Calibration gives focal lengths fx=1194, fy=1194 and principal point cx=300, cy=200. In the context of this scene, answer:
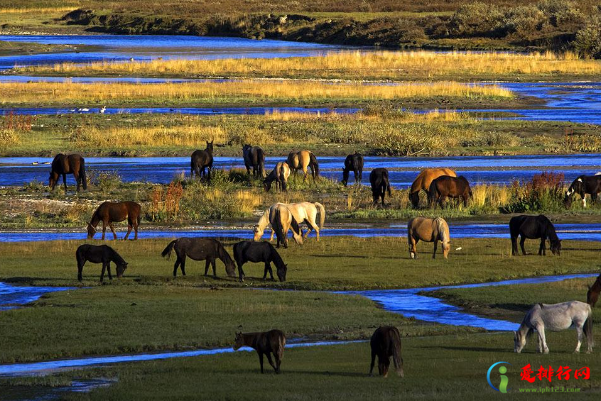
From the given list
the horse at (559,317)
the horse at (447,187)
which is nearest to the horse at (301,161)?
the horse at (447,187)

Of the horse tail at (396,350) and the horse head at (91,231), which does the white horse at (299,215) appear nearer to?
the horse head at (91,231)

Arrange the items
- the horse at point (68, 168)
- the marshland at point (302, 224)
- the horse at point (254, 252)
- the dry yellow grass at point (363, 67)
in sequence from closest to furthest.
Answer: the marshland at point (302, 224) → the horse at point (254, 252) → the horse at point (68, 168) → the dry yellow grass at point (363, 67)

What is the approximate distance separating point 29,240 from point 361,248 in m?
8.16

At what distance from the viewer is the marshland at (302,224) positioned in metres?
15.8

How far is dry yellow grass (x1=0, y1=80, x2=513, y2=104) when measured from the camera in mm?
63406

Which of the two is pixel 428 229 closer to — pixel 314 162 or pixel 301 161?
pixel 314 162

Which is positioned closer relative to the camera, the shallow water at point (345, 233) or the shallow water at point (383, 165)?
the shallow water at point (345, 233)

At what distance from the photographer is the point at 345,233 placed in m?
29.9

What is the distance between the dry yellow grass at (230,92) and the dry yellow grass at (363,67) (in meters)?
7.82

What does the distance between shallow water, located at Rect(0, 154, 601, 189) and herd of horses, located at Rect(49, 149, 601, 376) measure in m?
2.23

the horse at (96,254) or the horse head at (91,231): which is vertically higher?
the horse at (96,254)

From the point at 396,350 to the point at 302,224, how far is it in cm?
1839

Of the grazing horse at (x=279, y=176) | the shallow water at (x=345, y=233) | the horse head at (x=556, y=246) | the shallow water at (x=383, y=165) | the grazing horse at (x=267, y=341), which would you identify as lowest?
the shallow water at (x=345, y=233)

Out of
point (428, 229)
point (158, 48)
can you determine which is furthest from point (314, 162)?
point (158, 48)
